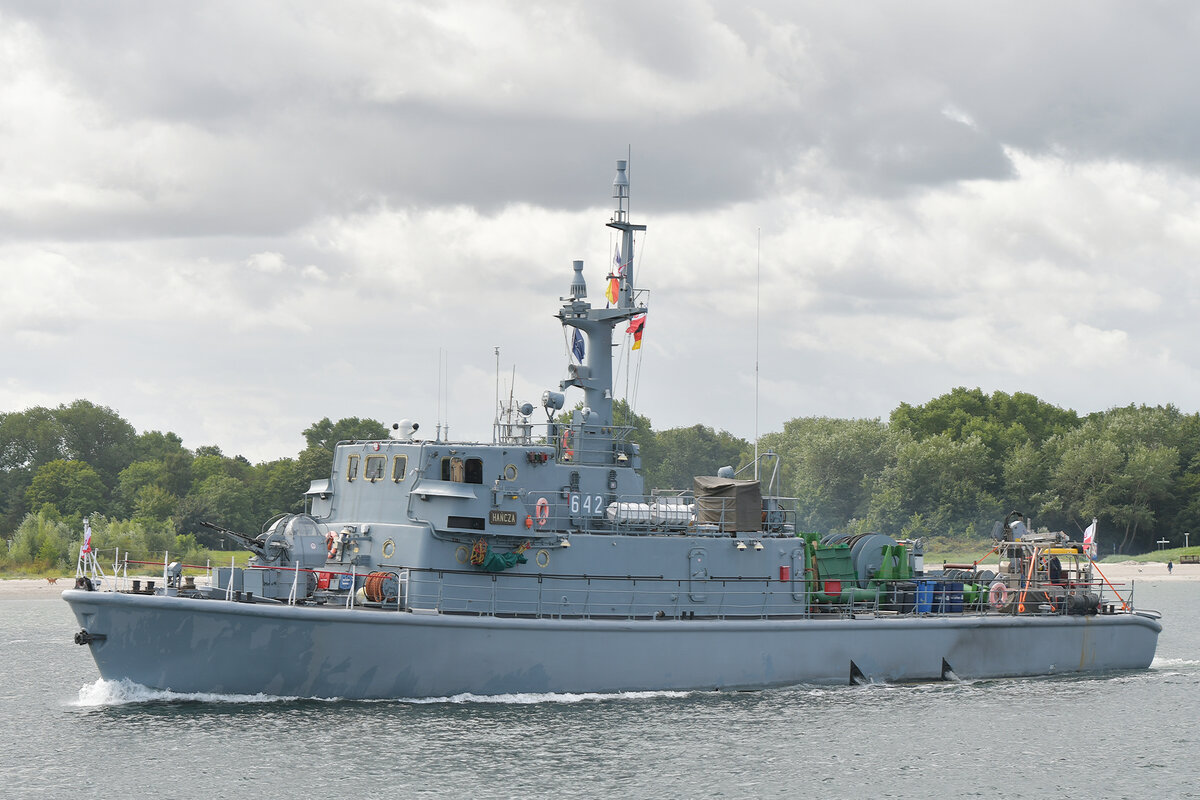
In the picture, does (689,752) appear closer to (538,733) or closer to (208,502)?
(538,733)

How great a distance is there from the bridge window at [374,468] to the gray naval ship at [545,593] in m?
0.05

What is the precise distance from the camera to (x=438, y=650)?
22.5 m

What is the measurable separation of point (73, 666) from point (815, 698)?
19.1 metres

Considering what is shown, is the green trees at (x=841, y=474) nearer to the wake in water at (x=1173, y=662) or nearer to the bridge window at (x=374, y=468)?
the wake in water at (x=1173, y=662)

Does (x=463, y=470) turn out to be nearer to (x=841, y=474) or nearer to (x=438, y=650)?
(x=438, y=650)

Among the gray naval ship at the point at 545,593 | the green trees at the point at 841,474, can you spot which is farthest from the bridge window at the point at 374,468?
the green trees at the point at 841,474

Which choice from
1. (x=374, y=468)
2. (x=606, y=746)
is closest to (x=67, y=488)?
(x=374, y=468)

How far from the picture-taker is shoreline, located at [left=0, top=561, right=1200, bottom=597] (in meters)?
58.2

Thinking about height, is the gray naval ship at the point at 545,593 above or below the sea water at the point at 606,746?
above

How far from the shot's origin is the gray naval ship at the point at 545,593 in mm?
22000

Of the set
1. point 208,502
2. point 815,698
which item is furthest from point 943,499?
point 815,698

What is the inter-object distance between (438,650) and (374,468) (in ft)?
12.8

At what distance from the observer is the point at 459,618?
22.4m

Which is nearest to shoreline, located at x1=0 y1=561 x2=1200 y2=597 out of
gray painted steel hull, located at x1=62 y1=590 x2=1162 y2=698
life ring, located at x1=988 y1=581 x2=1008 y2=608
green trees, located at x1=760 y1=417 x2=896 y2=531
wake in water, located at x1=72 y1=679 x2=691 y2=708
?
green trees, located at x1=760 y1=417 x2=896 y2=531
